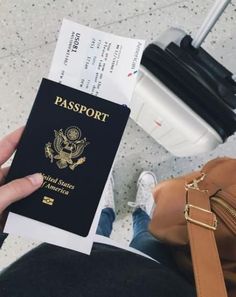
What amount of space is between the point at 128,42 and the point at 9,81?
0.64 meters

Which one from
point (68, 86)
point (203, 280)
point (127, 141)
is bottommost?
point (203, 280)

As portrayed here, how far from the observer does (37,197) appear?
0.68 m

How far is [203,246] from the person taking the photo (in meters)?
0.60

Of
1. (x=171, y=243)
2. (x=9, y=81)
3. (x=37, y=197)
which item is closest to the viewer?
(x=37, y=197)

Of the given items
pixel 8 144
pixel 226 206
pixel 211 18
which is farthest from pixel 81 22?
pixel 226 206

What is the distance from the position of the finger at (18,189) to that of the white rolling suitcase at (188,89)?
0.32m

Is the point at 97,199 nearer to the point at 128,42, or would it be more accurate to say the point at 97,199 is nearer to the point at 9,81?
the point at 128,42

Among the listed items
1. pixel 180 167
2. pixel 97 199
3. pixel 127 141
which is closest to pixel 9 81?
pixel 127 141

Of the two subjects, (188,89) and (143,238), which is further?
(143,238)

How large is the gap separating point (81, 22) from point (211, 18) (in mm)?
513

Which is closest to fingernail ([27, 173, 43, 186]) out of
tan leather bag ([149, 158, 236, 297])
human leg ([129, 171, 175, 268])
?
tan leather bag ([149, 158, 236, 297])

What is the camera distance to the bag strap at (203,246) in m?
0.55

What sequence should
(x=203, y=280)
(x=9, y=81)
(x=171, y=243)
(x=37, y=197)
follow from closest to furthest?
1. (x=203, y=280)
2. (x=37, y=197)
3. (x=171, y=243)
4. (x=9, y=81)

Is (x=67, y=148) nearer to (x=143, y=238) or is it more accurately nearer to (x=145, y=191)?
(x=143, y=238)
